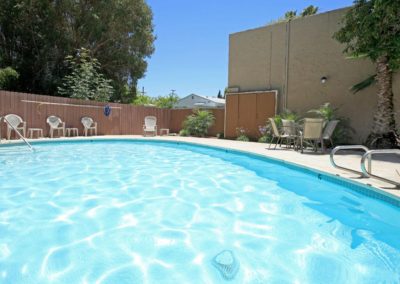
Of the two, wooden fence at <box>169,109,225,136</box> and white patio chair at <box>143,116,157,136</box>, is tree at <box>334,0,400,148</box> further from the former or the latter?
white patio chair at <box>143,116,157,136</box>

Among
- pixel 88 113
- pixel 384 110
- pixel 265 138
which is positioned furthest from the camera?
pixel 88 113

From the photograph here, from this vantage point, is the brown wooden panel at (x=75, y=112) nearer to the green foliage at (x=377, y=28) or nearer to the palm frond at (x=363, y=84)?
the palm frond at (x=363, y=84)

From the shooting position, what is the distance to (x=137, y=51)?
21.4 m

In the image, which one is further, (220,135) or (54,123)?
(220,135)

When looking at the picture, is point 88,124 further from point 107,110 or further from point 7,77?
point 7,77

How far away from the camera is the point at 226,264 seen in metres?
2.54

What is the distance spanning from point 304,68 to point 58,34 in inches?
588

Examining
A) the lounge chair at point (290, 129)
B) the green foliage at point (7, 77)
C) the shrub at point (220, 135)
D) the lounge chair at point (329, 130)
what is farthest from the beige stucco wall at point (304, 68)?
the green foliage at point (7, 77)

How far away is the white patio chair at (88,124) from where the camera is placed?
1356cm

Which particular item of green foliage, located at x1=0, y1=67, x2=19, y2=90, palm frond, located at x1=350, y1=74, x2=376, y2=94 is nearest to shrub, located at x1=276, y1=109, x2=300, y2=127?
palm frond, located at x1=350, y1=74, x2=376, y2=94

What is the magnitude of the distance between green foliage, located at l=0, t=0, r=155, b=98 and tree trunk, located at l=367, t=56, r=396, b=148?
15785 mm

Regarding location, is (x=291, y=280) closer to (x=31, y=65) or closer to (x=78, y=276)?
(x=78, y=276)

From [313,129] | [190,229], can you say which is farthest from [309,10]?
[190,229]

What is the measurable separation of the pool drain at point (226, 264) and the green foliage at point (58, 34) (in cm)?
1916
